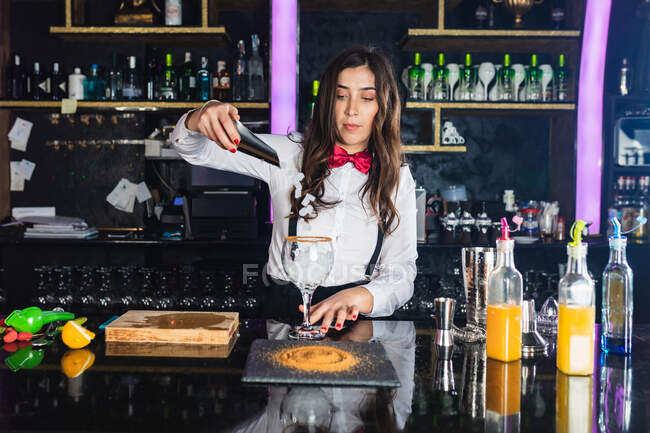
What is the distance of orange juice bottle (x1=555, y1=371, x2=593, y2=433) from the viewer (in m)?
0.80

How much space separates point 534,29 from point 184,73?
1938 mm

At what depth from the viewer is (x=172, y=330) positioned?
1.15 metres

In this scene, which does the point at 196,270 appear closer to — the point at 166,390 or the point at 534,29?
the point at 166,390

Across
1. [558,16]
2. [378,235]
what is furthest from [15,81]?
[558,16]

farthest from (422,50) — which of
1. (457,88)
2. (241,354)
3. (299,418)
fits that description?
Result: (299,418)

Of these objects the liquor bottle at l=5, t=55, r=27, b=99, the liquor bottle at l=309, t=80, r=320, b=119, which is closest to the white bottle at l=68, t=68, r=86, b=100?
the liquor bottle at l=5, t=55, r=27, b=99

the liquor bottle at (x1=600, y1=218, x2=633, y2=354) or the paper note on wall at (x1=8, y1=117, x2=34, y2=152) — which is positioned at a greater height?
the paper note on wall at (x1=8, y1=117, x2=34, y2=152)

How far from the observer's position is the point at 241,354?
1114 mm

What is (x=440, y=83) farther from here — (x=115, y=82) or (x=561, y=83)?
(x=115, y=82)

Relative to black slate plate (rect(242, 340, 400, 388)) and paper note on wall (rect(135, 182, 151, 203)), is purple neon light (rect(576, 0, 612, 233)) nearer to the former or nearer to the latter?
paper note on wall (rect(135, 182, 151, 203))

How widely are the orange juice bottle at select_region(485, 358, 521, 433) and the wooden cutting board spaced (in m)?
0.50

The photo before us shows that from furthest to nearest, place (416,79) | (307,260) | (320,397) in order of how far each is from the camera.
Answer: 1. (416,79)
2. (307,260)
3. (320,397)

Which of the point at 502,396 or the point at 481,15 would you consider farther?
the point at 481,15

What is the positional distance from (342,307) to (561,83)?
2571 mm
